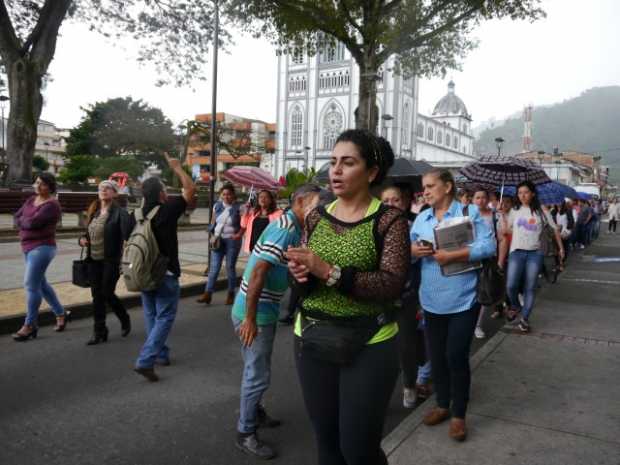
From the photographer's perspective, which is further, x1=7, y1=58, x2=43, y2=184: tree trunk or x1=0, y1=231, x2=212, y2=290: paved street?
x1=7, y1=58, x2=43, y2=184: tree trunk

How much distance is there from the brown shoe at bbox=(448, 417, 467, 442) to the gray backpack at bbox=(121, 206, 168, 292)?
259cm

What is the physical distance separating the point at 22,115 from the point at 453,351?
59.4 feet

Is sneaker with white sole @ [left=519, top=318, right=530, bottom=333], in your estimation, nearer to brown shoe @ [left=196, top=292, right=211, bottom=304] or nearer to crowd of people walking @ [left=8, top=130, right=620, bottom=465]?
crowd of people walking @ [left=8, top=130, right=620, bottom=465]

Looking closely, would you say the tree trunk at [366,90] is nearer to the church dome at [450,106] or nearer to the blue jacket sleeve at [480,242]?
the blue jacket sleeve at [480,242]

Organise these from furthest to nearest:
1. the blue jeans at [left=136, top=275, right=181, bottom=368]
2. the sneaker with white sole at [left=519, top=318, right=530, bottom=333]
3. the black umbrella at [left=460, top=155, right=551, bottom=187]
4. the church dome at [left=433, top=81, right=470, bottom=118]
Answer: the church dome at [left=433, top=81, right=470, bottom=118], the black umbrella at [left=460, top=155, right=551, bottom=187], the sneaker with white sole at [left=519, top=318, right=530, bottom=333], the blue jeans at [left=136, top=275, right=181, bottom=368]

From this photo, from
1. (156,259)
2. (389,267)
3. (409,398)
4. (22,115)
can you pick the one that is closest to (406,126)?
(22,115)

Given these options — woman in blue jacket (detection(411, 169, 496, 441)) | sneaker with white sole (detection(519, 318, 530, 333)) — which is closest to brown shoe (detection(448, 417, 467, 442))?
woman in blue jacket (detection(411, 169, 496, 441))

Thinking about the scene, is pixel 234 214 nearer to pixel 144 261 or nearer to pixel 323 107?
pixel 144 261

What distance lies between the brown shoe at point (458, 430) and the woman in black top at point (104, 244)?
145 inches

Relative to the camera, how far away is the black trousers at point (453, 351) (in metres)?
3.21

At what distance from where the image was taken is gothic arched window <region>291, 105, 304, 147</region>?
3499 inches

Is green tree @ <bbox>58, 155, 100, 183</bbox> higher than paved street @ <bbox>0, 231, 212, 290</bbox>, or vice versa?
green tree @ <bbox>58, 155, 100, 183</bbox>

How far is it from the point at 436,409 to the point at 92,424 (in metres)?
2.41

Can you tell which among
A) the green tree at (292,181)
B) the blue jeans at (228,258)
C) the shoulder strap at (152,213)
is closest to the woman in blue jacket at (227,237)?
the blue jeans at (228,258)
